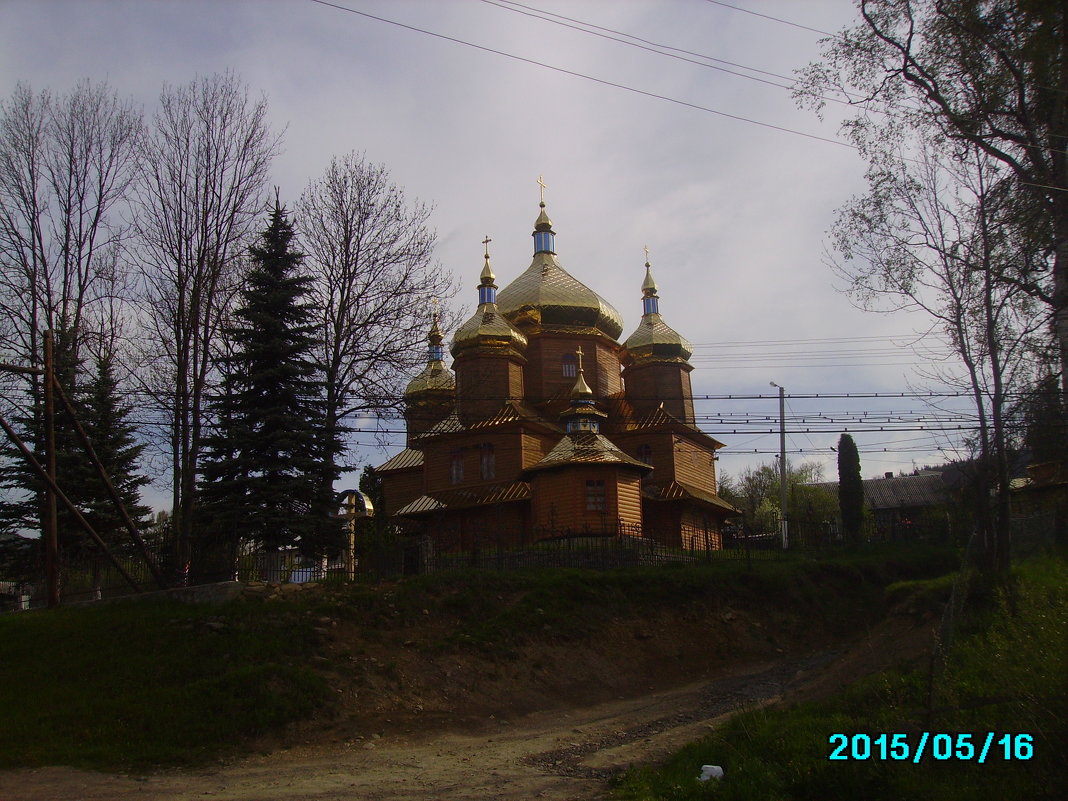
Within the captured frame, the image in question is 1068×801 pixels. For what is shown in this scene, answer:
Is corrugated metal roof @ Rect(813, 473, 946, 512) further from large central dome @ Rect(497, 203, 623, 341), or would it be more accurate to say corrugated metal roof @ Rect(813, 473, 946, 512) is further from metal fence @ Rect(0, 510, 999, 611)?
metal fence @ Rect(0, 510, 999, 611)

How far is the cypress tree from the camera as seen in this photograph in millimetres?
28367

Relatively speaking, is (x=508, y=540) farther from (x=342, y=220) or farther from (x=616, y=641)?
(x=342, y=220)

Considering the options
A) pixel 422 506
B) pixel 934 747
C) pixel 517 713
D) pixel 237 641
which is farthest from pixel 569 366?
pixel 934 747

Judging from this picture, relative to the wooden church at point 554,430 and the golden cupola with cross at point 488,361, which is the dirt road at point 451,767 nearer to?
the wooden church at point 554,430

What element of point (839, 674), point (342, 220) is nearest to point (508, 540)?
point (342, 220)

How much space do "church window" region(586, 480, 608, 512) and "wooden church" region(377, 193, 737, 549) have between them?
3 cm

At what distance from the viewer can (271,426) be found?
64.6 ft

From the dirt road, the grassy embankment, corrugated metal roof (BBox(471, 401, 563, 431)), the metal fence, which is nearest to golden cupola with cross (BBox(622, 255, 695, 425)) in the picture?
corrugated metal roof (BBox(471, 401, 563, 431))

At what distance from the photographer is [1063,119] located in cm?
1218

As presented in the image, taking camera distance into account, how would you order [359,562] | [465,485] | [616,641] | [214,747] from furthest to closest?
[465,485] → [359,562] → [616,641] → [214,747]

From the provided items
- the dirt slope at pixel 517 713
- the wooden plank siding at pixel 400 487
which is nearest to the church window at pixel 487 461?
the wooden plank siding at pixel 400 487

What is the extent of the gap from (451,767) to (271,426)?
34.8ft

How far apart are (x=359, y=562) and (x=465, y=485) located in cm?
900

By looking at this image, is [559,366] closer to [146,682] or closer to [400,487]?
[400,487]
